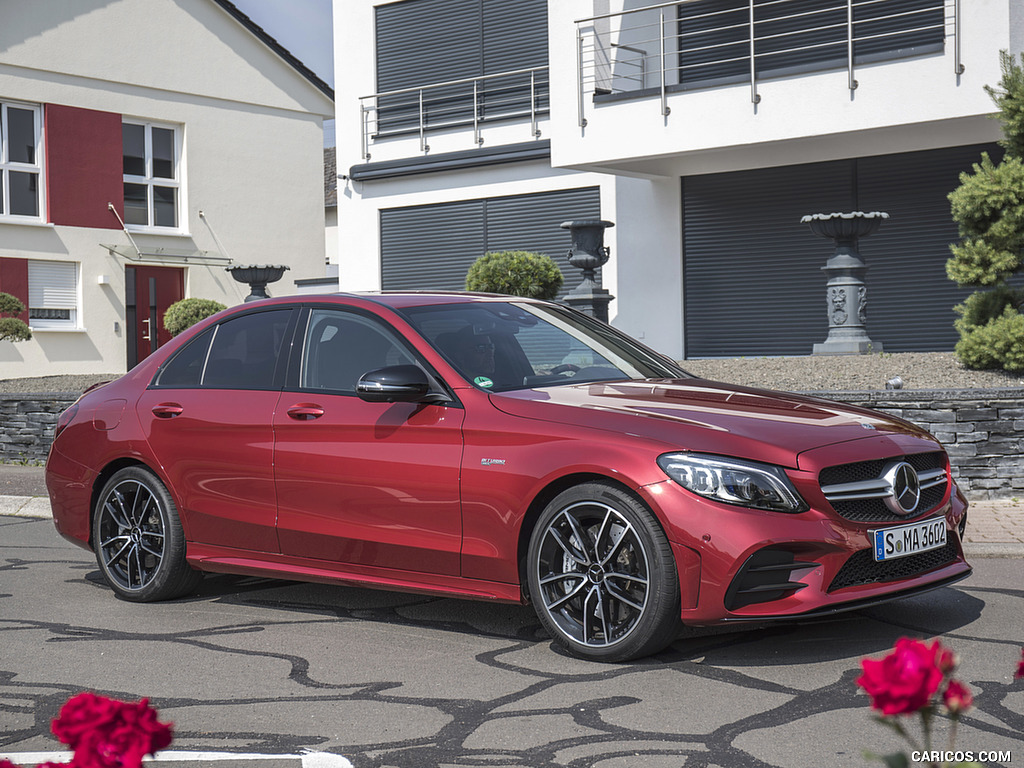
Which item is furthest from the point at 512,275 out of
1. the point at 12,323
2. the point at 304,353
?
the point at 304,353

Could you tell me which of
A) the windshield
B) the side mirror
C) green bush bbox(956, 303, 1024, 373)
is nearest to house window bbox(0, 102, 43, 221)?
green bush bbox(956, 303, 1024, 373)

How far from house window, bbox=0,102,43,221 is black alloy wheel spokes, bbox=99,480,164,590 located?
73.6 feet

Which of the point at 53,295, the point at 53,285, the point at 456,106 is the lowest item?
the point at 53,295

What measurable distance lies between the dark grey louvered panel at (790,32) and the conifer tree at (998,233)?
16.7 ft

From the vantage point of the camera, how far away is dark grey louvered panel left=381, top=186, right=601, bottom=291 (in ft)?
69.5

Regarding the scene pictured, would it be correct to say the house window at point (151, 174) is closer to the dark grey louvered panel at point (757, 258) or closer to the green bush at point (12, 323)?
the green bush at point (12, 323)

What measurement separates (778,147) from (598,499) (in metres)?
14.1

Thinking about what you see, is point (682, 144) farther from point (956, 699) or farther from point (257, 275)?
point (956, 699)

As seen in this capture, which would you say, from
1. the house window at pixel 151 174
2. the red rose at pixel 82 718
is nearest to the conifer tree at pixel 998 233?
the red rose at pixel 82 718

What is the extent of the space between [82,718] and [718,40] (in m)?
19.4

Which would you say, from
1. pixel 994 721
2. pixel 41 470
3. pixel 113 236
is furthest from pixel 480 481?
pixel 113 236

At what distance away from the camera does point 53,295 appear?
28.2m

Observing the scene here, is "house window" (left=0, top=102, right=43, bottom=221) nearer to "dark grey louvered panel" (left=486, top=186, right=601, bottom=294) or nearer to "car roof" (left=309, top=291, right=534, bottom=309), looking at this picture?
"dark grey louvered panel" (left=486, top=186, right=601, bottom=294)

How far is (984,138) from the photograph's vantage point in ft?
54.9
